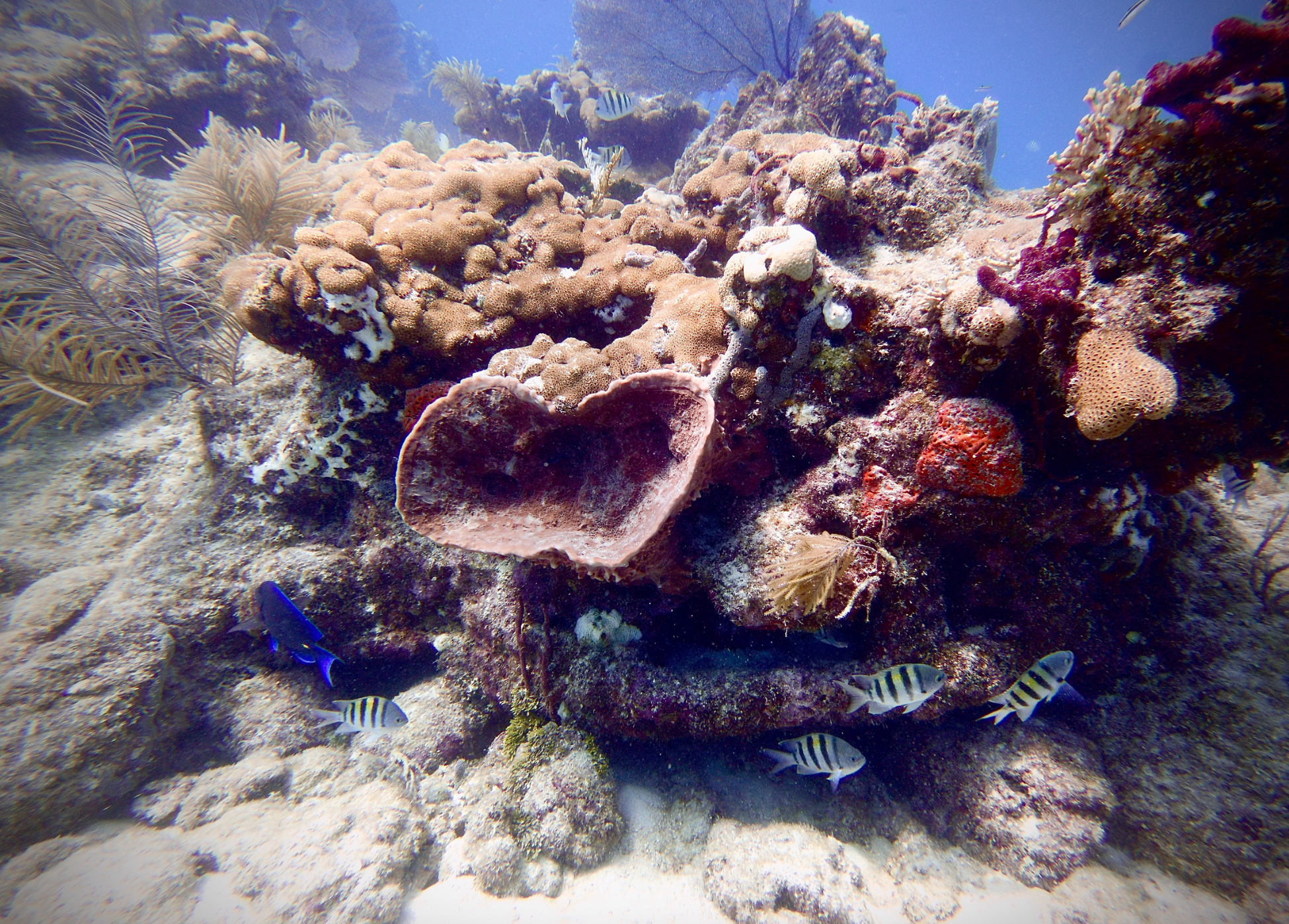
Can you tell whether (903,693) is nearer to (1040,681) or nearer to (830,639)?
(830,639)

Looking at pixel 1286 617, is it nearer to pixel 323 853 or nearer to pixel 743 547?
pixel 743 547

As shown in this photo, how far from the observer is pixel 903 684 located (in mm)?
A: 2588

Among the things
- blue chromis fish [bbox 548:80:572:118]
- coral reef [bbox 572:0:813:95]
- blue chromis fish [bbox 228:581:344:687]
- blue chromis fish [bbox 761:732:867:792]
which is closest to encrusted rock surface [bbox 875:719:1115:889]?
blue chromis fish [bbox 761:732:867:792]

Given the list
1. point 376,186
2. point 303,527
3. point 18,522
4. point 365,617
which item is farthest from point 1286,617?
point 18,522

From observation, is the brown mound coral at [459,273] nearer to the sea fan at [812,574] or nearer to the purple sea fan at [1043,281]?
the sea fan at [812,574]

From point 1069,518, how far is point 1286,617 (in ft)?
6.08

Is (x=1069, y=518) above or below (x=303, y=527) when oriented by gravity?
below

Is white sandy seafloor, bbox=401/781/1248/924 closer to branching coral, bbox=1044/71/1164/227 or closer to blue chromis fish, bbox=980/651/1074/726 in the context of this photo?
blue chromis fish, bbox=980/651/1074/726

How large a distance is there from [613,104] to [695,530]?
6667mm

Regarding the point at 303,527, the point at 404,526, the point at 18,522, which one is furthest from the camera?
the point at 18,522

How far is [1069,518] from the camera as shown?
2.58 meters

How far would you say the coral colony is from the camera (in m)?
2.30

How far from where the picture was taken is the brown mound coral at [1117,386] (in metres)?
1.87

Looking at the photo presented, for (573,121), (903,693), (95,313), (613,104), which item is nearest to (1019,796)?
(903,693)
